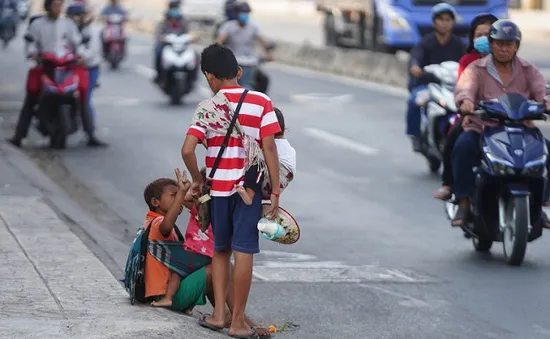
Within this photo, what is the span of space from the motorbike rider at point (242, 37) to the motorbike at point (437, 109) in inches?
229

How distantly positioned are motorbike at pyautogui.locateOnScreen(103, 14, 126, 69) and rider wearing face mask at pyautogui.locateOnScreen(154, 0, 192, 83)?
8169mm

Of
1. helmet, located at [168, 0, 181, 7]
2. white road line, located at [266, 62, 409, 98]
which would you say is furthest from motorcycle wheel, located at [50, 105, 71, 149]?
white road line, located at [266, 62, 409, 98]

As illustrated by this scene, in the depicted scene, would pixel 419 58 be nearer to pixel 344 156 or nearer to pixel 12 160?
pixel 344 156

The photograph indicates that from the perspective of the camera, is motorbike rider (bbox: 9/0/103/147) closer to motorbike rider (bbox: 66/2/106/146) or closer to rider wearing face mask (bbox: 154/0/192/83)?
motorbike rider (bbox: 66/2/106/146)

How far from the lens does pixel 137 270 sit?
818 cm

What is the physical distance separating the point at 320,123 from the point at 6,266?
40.4 feet

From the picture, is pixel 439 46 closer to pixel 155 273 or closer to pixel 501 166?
pixel 501 166

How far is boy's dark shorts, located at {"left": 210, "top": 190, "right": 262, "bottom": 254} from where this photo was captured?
7680 mm

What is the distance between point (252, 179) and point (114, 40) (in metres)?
27.5

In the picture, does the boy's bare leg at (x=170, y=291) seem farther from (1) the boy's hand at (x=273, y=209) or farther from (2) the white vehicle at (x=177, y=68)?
(2) the white vehicle at (x=177, y=68)

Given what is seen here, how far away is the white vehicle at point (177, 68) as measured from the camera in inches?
963

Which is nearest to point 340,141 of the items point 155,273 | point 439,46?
point 439,46

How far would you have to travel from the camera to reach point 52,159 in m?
17.1

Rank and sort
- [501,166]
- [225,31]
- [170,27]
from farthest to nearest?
1. [170,27]
2. [225,31]
3. [501,166]
